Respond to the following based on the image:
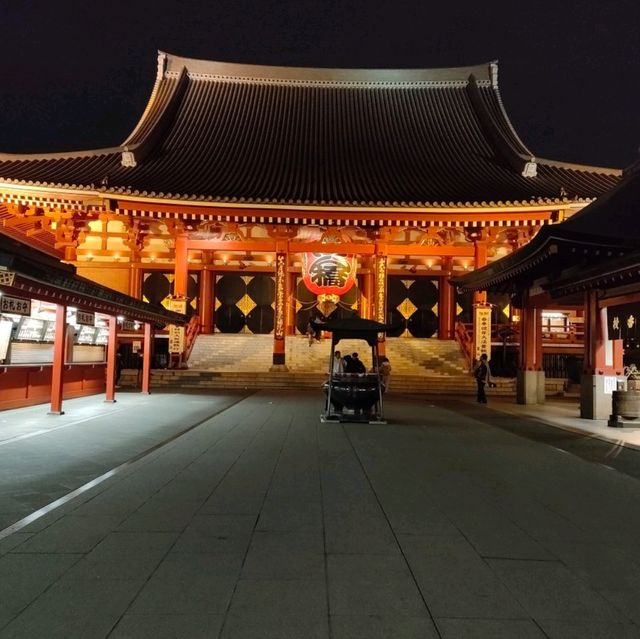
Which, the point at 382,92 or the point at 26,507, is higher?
the point at 382,92

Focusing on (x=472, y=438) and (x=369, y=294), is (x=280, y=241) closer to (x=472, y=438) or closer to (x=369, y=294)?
(x=369, y=294)

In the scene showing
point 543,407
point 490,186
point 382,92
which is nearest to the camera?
point 543,407

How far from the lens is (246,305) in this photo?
25406 millimetres

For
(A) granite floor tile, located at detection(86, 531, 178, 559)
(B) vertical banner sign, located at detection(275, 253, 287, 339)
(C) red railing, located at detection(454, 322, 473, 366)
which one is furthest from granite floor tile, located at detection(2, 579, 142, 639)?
(C) red railing, located at detection(454, 322, 473, 366)

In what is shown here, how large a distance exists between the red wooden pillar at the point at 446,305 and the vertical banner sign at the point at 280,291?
26.5 feet

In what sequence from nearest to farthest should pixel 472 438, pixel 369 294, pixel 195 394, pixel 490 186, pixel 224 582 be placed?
pixel 224 582, pixel 472 438, pixel 195 394, pixel 490 186, pixel 369 294

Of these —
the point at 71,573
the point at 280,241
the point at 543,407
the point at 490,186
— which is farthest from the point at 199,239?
the point at 71,573

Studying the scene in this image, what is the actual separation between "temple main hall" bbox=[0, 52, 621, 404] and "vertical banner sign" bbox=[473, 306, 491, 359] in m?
0.05

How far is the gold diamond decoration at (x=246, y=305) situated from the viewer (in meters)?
25.4

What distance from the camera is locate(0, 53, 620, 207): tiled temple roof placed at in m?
19.3

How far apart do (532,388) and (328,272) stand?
772 centimetres

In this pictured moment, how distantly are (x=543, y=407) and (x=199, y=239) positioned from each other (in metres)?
12.7

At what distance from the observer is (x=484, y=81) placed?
88.6 ft

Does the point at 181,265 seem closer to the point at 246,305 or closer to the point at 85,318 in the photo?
the point at 246,305
